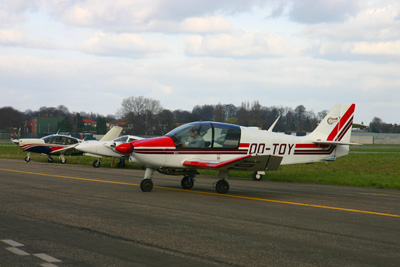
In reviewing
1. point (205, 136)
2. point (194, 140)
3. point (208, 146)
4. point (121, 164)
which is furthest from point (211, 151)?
point (121, 164)

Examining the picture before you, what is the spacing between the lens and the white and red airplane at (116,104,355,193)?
14047 millimetres

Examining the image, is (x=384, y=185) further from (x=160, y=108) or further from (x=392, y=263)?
(x=160, y=108)

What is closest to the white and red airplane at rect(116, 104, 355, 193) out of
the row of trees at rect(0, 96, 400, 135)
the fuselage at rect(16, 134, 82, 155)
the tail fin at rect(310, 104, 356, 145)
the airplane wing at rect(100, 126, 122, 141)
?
the tail fin at rect(310, 104, 356, 145)

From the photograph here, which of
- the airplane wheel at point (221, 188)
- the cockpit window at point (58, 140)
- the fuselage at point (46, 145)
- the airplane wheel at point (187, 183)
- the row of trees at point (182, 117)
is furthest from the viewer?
the row of trees at point (182, 117)

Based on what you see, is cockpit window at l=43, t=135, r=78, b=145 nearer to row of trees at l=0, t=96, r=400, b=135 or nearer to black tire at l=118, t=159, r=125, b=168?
black tire at l=118, t=159, r=125, b=168

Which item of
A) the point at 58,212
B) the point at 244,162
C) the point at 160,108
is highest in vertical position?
the point at 160,108

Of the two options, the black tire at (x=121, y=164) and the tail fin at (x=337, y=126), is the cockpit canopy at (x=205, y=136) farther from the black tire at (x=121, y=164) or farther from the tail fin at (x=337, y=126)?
the black tire at (x=121, y=164)

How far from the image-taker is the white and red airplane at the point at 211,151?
14047 mm

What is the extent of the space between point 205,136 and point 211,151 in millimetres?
466

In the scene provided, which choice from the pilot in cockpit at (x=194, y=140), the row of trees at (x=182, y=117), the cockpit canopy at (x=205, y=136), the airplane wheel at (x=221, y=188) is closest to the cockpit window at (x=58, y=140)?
the cockpit canopy at (x=205, y=136)

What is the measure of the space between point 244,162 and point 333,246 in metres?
6.55

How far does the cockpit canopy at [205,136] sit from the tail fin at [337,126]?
365 cm

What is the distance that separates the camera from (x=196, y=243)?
292 inches

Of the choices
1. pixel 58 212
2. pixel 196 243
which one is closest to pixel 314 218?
pixel 196 243
